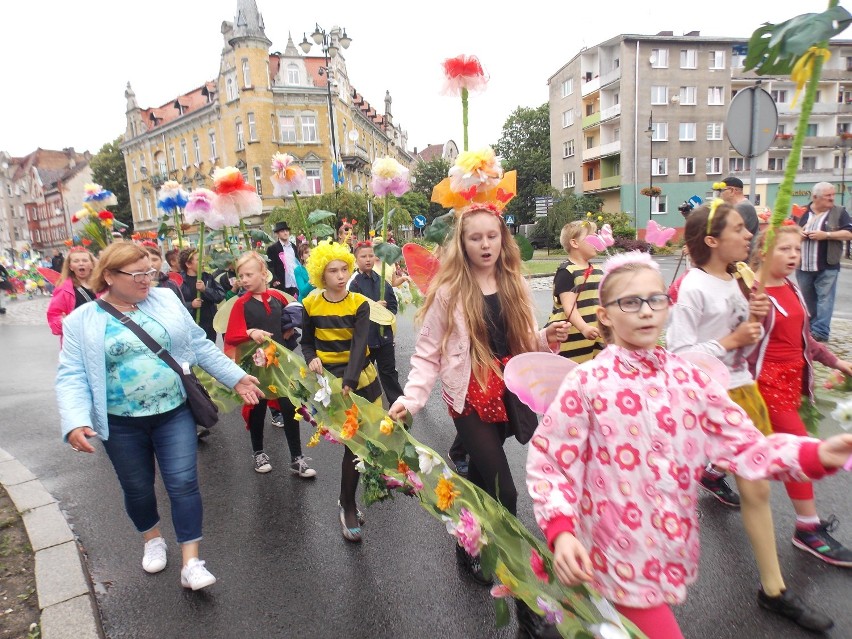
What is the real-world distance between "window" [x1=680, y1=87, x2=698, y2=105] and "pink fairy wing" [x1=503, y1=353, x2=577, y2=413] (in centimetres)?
4275

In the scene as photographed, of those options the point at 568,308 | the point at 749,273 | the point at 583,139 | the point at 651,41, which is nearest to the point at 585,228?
the point at 568,308

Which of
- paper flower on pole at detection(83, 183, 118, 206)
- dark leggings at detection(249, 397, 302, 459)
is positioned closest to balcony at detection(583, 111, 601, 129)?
paper flower on pole at detection(83, 183, 118, 206)

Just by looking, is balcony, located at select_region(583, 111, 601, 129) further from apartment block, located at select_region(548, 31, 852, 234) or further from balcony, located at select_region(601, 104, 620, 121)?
balcony, located at select_region(601, 104, 620, 121)

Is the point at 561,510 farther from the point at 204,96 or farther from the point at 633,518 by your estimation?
the point at 204,96

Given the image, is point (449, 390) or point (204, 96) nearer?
point (449, 390)

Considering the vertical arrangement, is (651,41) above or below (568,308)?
above

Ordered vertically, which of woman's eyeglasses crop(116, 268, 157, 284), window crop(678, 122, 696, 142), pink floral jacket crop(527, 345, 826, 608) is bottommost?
pink floral jacket crop(527, 345, 826, 608)

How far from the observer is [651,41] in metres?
36.2

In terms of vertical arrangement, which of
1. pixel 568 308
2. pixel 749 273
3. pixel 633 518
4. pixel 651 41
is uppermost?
pixel 651 41

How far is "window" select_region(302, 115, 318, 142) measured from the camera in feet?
133

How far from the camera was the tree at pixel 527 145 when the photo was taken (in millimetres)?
52562

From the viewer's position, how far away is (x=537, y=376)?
6.31ft

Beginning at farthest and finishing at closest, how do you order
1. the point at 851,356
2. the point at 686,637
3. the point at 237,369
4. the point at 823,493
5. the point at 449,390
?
the point at 851,356 < the point at 823,493 < the point at 237,369 < the point at 449,390 < the point at 686,637

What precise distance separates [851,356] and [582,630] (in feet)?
21.0
